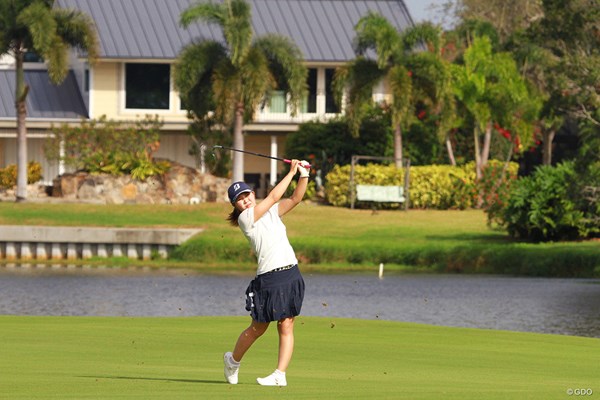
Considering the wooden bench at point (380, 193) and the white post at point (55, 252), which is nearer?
the white post at point (55, 252)

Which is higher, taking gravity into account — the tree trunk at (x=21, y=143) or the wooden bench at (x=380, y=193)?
the tree trunk at (x=21, y=143)

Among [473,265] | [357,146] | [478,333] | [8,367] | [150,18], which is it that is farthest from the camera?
[150,18]

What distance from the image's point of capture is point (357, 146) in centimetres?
5478

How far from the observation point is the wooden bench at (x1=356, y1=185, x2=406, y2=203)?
5084 cm

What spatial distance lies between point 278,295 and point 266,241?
44 cm

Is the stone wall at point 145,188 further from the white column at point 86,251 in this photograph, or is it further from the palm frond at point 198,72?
the white column at point 86,251

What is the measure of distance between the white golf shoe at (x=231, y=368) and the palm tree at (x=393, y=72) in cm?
3798

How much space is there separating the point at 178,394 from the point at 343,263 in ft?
97.2

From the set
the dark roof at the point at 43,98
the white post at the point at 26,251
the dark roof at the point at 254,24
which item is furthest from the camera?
the dark roof at the point at 254,24

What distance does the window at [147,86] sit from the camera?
59.3 meters

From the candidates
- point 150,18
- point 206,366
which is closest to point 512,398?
point 206,366

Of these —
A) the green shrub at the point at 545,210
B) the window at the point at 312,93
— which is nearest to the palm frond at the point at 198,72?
the window at the point at 312,93

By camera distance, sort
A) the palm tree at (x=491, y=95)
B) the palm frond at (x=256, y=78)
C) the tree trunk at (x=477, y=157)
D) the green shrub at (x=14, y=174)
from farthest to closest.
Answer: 1. the green shrub at (x=14, y=174)
2. the palm tree at (x=491, y=95)
3. the tree trunk at (x=477, y=157)
4. the palm frond at (x=256, y=78)

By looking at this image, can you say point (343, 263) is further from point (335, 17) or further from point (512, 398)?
point (512, 398)
